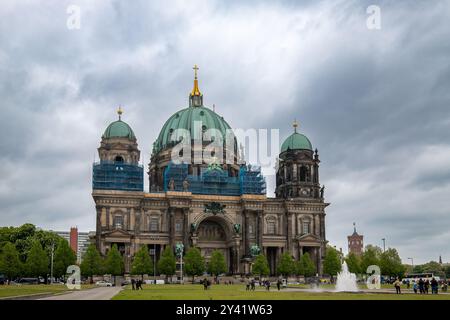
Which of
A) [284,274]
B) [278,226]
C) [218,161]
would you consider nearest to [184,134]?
[218,161]

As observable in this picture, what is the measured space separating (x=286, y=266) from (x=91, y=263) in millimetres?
36410

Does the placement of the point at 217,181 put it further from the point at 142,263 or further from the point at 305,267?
the point at 142,263

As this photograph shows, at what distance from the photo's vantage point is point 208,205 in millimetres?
128875

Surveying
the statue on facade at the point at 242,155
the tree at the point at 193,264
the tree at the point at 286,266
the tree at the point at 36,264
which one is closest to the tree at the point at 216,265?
the tree at the point at 193,264

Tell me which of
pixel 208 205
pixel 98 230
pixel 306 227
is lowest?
pixel 98 230

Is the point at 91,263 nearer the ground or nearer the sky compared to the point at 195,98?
nearer the ground

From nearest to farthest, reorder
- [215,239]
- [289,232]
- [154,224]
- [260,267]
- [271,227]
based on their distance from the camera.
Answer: [260,267], [154,224], [289,232], [271,227], [215,239]

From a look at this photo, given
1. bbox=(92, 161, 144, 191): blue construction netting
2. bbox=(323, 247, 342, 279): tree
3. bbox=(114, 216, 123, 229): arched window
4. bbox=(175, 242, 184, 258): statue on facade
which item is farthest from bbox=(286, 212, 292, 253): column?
bbox=(114, 216, 123, 229): arched window

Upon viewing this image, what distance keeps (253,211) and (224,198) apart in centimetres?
647

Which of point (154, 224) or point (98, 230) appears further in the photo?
point (154, 224)

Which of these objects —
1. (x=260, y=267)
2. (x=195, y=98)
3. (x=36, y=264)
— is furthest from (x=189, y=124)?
(x=36, y=264)
